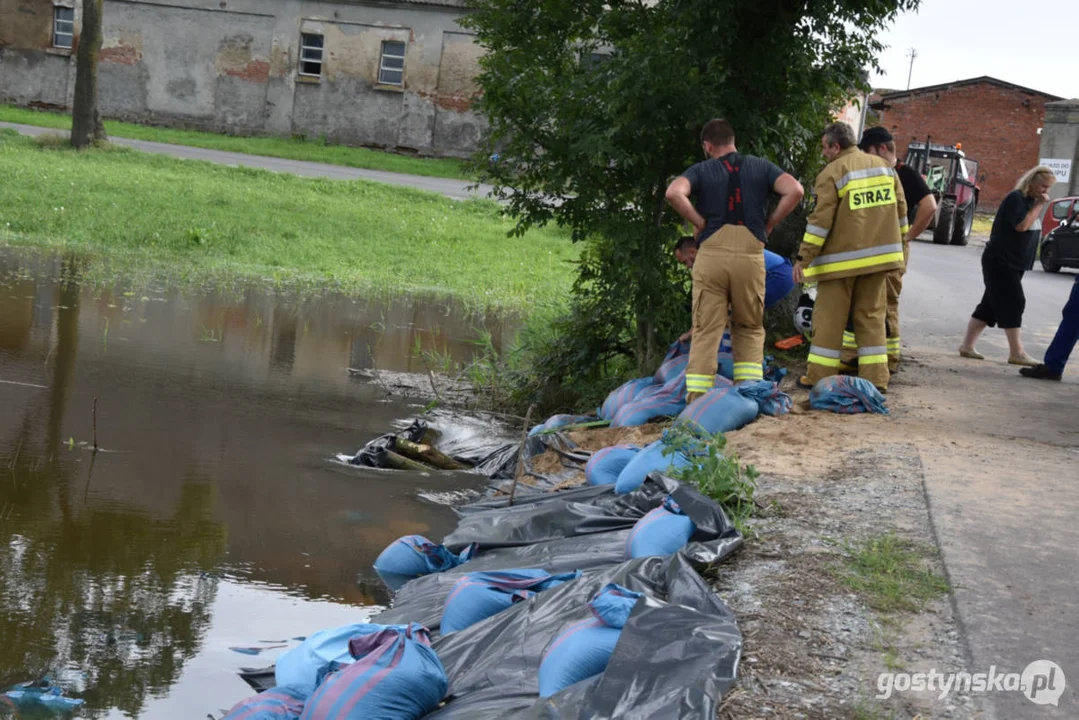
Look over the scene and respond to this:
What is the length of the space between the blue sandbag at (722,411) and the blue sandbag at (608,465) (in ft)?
2.51

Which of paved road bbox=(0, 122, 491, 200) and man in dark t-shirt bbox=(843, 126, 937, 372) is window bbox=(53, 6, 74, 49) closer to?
paved road bbox=(0, 122, 491, 200)

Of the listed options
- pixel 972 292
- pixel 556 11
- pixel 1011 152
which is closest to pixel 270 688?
pixel 556 11

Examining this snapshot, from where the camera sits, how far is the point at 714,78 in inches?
334

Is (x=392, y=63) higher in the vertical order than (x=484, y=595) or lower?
higher

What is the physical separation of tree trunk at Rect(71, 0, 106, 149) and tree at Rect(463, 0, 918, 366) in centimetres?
1630

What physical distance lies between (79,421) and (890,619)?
538 cm

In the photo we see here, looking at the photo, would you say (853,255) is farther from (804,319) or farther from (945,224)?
(945,224)

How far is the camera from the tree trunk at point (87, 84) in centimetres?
2362

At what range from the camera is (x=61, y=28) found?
37.0 metres

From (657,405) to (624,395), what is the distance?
16.4 inches

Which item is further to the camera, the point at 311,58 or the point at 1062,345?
the point at 311,58

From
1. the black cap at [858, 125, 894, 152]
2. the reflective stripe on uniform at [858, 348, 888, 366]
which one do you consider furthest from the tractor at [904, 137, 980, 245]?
the reflective stripe on uniform at [858, 348, 888, 366]

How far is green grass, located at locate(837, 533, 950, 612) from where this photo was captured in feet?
14.1

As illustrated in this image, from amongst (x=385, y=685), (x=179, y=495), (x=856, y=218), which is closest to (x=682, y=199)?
(x=856, y=218)
